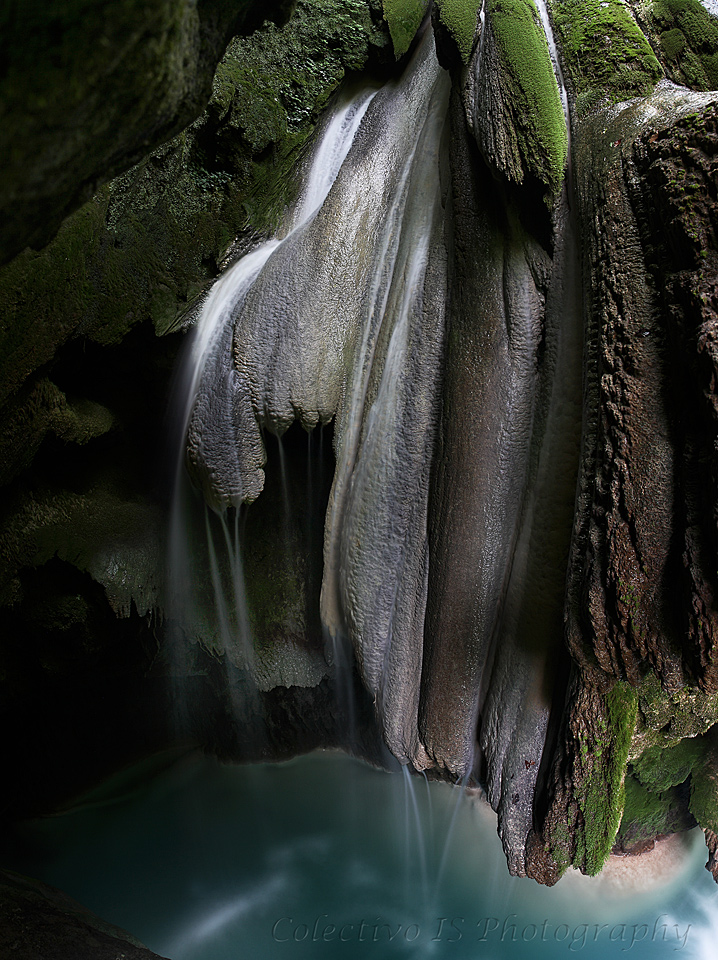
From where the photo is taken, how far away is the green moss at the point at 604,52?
1.54 meters

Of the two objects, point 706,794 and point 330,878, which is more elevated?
point 706,794

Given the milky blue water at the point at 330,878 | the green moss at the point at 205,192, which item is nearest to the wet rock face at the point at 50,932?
the milky blue water at the point at 330,878

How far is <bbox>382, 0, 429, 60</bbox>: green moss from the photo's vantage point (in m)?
2.42

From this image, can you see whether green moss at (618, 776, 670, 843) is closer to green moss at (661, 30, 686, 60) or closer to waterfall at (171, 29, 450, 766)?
waterfall at (171, 29, 450, 766)

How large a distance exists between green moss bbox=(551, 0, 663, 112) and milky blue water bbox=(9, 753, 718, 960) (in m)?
A: 2.93

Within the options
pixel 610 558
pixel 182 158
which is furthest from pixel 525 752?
pixel 182 158

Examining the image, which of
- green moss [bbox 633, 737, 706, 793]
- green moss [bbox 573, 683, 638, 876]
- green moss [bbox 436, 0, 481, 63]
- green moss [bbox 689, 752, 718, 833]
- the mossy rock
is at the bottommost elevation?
the mossy rock

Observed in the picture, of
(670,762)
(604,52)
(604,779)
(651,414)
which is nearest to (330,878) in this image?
(670,762)

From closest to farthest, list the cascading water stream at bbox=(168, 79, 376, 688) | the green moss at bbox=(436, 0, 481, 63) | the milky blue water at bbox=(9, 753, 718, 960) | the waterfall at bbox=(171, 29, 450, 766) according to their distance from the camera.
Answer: the green moss at bbox=(436, 0, 481, 63)
the waterfall at bbox=(171, 29, 450, 766)
the cascading water stream at bbox=(168, 79, 376, 688)
the milky blue water at bbox=(9, 753, 718, 960)

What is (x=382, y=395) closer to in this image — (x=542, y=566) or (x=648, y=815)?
(x=542, y=566)

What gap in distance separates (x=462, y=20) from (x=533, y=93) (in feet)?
1.43

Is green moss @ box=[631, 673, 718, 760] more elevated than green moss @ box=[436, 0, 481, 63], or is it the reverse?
green moss @ box=[436, 0, 481, 63]

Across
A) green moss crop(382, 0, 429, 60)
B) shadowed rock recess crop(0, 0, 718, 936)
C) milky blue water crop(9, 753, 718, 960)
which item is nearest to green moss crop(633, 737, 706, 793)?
shadowed rock recess crop(0, 0, 718, 936)

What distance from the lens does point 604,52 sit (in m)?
1.59
